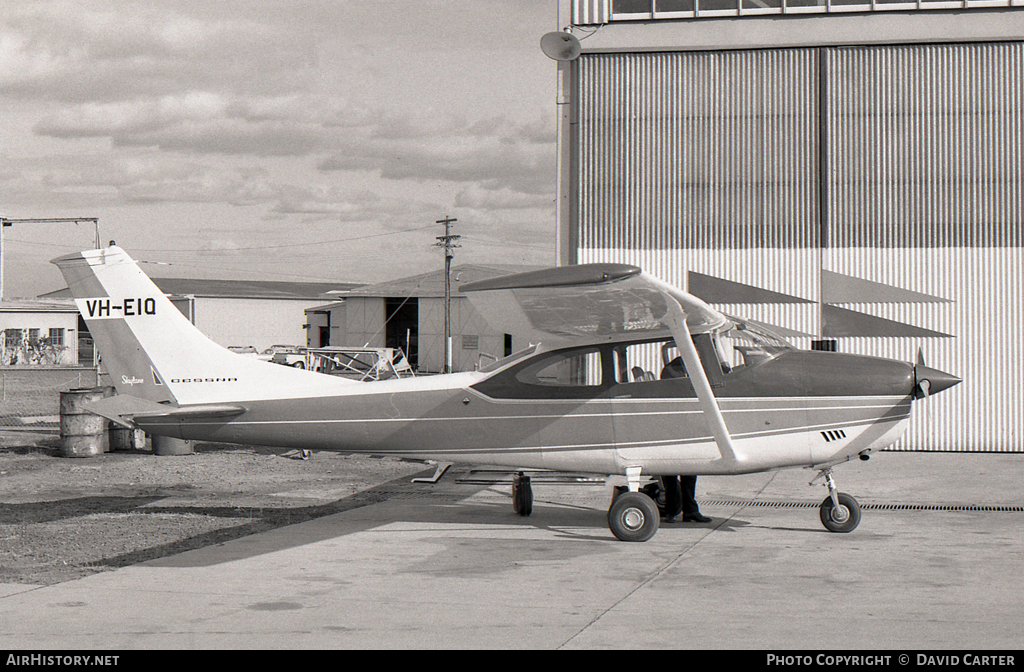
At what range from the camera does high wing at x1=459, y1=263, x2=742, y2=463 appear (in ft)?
23.8

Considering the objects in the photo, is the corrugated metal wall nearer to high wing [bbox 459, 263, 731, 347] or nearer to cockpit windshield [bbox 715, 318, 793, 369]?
cockpit windshield [bbox 715, 318, 793, 369]

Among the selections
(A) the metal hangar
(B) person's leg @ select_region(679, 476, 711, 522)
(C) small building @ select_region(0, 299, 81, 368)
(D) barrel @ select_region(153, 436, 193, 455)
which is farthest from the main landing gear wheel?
(C) small building @ select_region(0, 299, 81, 368)

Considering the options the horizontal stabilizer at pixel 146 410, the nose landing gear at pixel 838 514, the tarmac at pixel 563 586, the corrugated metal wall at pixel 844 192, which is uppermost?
the corrugated metal wall at pixel 844 192

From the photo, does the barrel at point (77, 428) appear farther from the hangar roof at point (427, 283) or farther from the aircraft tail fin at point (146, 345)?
the hangar roof at point (427, 283)

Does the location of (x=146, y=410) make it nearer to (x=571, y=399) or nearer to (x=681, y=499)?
(x=571, y=399)

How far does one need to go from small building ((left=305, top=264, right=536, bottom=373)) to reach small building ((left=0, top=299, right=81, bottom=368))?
604 inches

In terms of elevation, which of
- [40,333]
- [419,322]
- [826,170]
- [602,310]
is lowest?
[602,310]

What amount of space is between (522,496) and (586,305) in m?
3.06

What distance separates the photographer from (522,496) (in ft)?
33.8

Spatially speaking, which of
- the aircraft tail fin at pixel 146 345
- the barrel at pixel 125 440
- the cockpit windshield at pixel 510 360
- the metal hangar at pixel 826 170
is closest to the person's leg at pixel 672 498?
the cockpit windshield at pixel 510 360

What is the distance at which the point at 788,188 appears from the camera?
16453 millimetres

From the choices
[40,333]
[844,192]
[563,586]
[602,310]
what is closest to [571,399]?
[602,310]

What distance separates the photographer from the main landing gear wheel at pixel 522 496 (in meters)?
10.3

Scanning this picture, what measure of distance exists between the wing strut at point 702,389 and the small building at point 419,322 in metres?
37.3
